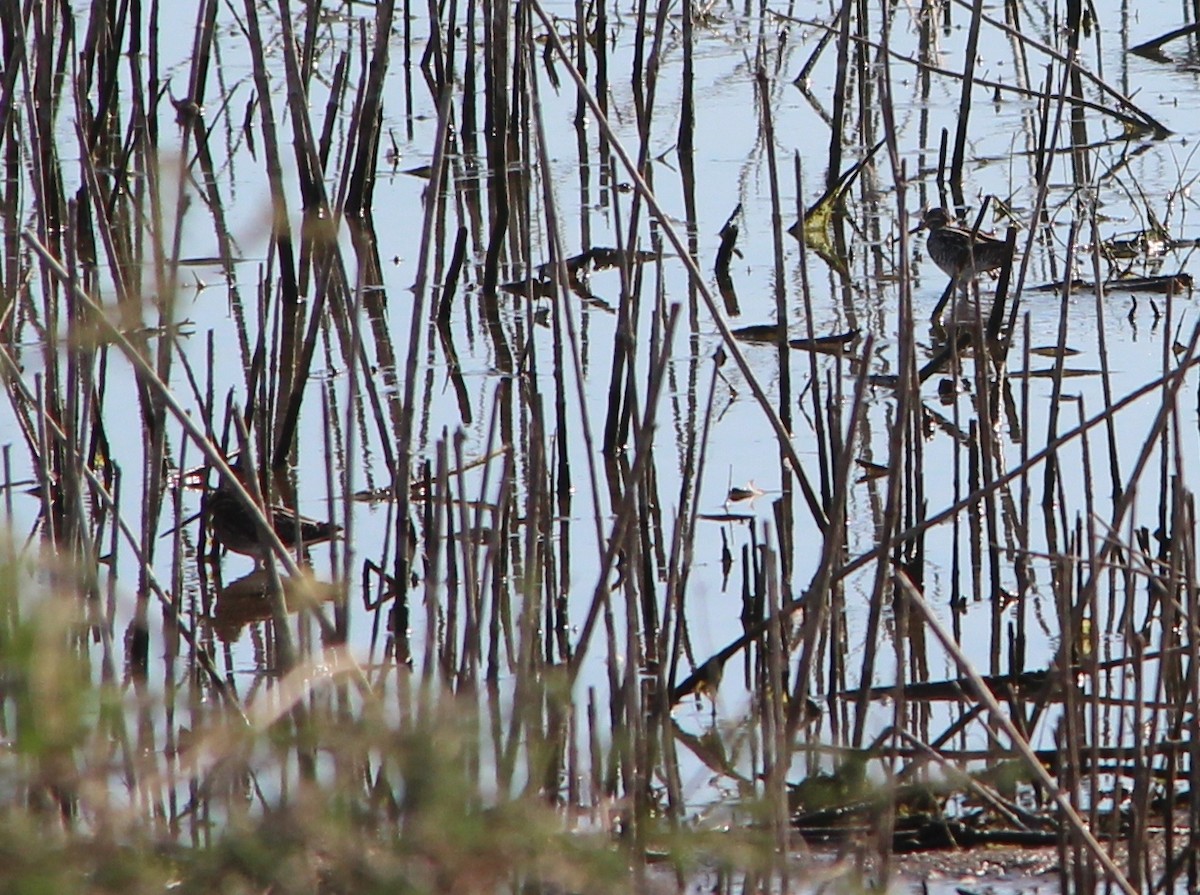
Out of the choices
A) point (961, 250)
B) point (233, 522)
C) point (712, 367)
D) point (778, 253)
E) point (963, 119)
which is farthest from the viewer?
point (963, 119)

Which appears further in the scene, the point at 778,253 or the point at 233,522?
the point at 233,522

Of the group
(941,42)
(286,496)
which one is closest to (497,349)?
(286,496)

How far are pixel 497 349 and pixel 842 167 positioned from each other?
1.97 meters

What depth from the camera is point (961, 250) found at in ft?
Result: 16.3

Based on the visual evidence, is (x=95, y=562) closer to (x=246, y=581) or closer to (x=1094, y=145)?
(x=246, y=581)

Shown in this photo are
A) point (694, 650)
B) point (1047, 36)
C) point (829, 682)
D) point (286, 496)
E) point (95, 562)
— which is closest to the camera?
point (95, 562)

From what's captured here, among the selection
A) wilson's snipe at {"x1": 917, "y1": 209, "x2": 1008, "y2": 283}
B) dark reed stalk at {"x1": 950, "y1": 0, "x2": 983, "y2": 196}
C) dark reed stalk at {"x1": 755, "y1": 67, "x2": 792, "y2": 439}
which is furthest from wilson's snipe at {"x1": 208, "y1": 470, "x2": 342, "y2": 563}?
dark reed stalk at {"x1": 950, "y1": 0, "x2": 983, "y2": 196}

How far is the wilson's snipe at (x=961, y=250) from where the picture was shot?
493 centimetres

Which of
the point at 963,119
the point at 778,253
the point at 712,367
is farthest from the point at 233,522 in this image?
the point at 963,119

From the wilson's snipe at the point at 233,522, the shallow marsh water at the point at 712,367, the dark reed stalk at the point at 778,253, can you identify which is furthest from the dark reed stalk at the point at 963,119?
the wilson's snipe at the point at 233,522

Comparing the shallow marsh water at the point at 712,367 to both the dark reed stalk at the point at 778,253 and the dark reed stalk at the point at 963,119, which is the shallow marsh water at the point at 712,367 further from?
the dark reed stalk at the point at 963,119

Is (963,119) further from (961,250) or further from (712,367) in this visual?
(712,367)

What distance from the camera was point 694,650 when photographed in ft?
10.4

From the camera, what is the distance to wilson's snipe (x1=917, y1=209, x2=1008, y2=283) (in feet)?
16.2
